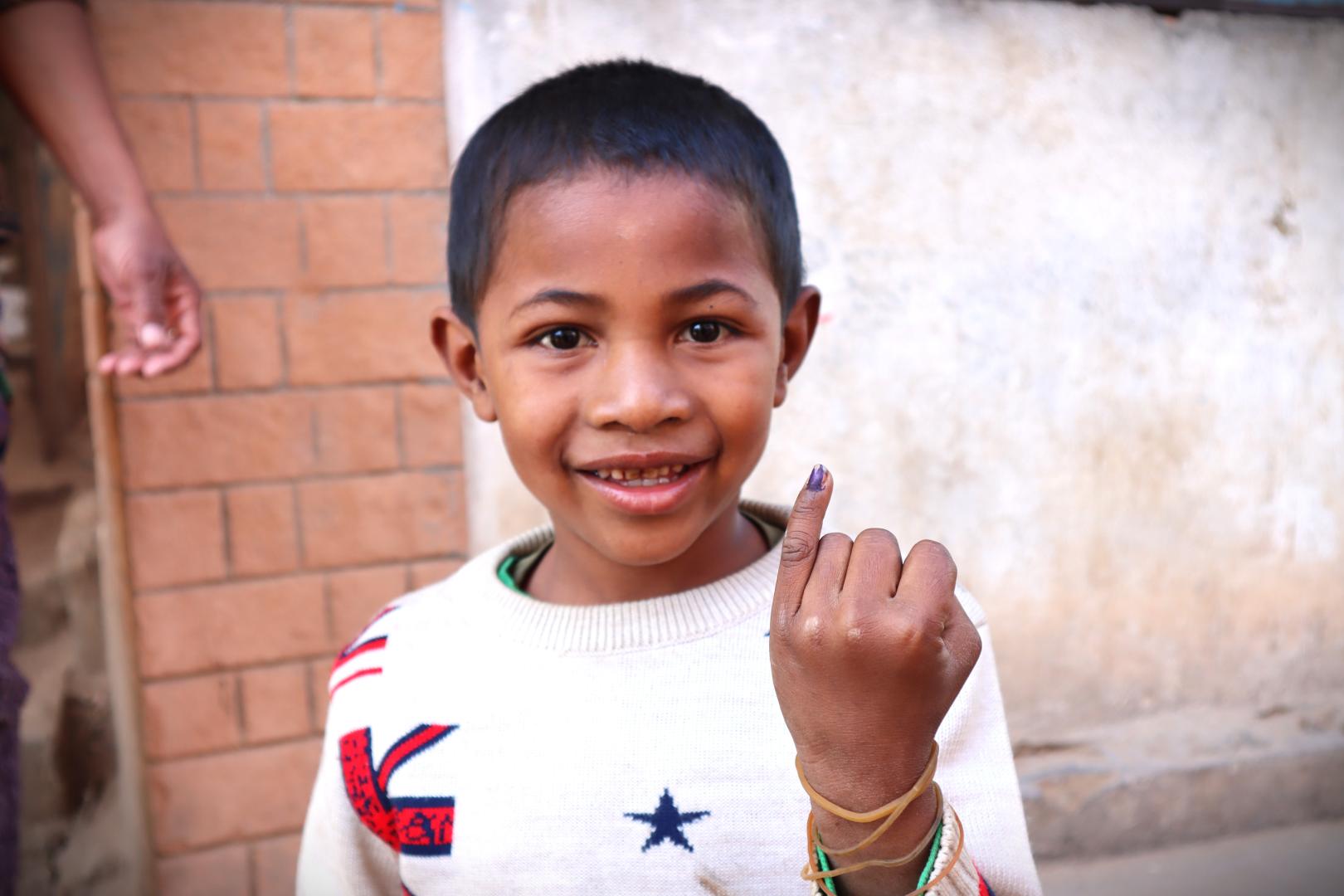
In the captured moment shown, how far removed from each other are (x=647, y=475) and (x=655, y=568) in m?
0.20

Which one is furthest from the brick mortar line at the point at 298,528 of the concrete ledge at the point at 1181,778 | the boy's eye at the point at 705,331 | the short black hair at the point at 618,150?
the concrete ledge at the point at 1181,778

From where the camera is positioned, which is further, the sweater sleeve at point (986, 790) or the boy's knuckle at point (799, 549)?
the sweater sleeve at point (986, 790)

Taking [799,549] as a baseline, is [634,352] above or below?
above

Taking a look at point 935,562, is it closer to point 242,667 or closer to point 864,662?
point 864,662

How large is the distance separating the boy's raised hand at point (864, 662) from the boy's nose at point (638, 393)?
259mm

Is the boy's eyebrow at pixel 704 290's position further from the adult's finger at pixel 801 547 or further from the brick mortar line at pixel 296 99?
the brick mortar line at pixel 296 99

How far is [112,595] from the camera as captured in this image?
2.09 m

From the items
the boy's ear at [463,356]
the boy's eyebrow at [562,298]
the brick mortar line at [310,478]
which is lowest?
the brick mortar line at [310,478]

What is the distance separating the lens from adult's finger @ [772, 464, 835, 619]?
36.3 inches

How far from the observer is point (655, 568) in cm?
138

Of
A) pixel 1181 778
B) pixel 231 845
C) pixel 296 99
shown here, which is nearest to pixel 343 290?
pixel 296 99

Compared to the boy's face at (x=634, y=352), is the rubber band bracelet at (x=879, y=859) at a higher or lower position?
lower

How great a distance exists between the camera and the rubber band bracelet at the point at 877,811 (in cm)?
88

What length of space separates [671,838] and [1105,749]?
1994 mm
